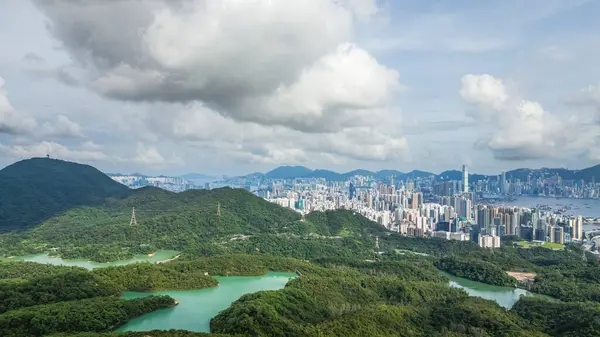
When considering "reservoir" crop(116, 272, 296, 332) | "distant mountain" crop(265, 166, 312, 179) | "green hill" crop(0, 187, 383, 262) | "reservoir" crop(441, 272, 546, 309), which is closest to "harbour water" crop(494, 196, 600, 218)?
"green hill" crop(0, 187, 383, 262)

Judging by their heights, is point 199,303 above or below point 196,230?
below

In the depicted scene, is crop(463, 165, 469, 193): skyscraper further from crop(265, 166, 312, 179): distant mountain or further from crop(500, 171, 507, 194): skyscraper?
crop(265, 166, 312, 179): distant mountain

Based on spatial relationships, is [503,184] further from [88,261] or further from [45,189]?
[88,261]

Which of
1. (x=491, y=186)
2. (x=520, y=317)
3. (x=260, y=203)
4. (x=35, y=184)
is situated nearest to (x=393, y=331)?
(x=520, y=317)

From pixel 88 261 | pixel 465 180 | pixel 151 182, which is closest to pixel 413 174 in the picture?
pixel 465 180

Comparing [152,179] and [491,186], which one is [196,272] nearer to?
[491,186]
